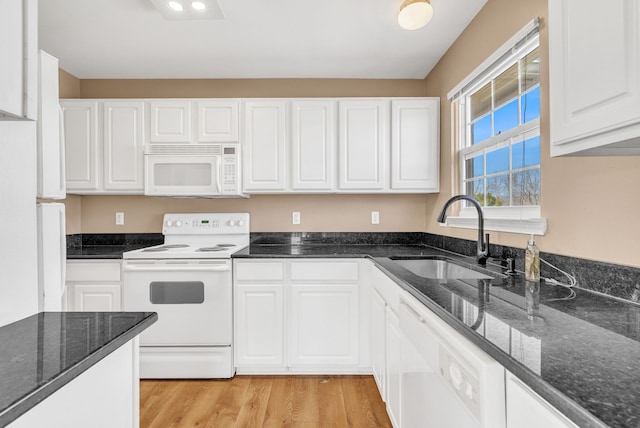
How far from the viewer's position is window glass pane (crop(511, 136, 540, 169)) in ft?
5.49

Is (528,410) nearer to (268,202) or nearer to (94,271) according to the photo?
(268,202)

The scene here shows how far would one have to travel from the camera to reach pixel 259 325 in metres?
2.41

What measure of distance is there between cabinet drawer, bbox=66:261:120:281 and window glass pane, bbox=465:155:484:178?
8.82ft

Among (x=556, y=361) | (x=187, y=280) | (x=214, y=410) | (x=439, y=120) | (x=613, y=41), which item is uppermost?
(x=439, y=120)

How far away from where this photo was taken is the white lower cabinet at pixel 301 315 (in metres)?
2.41

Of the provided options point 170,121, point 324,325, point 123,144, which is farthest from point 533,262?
point 123,144

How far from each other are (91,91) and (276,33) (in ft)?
6.50

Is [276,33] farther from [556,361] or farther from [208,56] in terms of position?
[556,361]

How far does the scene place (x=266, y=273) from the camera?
241 centimetres

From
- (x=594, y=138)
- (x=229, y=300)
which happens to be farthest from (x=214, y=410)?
(x=594, y=138)

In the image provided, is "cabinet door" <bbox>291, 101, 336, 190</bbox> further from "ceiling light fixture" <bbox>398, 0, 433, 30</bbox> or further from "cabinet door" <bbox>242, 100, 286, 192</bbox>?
"ceiling light fixture" <bbox>398, 0, 433, 30</bbox>

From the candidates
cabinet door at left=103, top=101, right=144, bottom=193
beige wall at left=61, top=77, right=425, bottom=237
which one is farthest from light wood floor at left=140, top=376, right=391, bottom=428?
cabinet door at left=103, top=101, right=144, bottom=193

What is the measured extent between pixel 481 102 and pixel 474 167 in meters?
0.45

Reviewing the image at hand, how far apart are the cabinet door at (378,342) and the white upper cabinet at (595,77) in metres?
1.37
